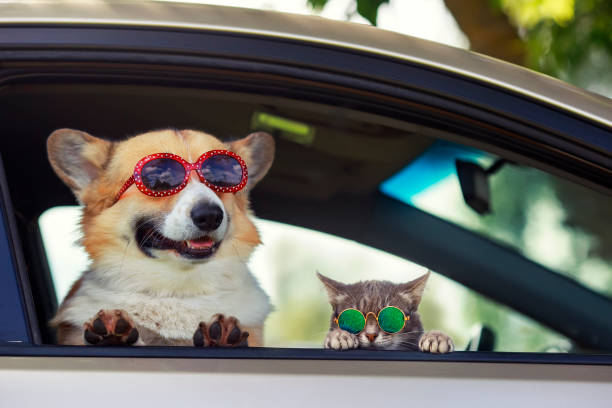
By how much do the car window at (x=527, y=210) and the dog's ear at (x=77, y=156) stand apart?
3.32 ft

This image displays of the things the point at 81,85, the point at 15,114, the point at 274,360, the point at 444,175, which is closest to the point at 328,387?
the point at 274,360

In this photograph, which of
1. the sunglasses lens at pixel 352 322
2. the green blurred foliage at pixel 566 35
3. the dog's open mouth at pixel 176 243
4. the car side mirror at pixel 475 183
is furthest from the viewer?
the green blurred foliage at pixel 566 35

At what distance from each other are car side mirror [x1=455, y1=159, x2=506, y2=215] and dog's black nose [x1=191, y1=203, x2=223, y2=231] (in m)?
0.95

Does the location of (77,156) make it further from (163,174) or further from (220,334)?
(220,334)

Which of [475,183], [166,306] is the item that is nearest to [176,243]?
[166,306]

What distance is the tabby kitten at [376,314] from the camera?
4.79 feet

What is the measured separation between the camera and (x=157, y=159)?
1567 millimetres

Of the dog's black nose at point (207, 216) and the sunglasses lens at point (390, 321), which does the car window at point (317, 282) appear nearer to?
the sunglasses lens at point (390, 321)

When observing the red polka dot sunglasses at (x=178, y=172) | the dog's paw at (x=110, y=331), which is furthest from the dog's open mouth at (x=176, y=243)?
the dog's paw at (x=110, y=331)

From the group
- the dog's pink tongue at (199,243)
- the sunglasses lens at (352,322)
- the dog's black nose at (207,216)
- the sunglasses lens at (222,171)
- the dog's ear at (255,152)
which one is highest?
the dog's ear at (255,152)

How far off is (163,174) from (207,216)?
0.15 m

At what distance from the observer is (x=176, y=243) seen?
167cm

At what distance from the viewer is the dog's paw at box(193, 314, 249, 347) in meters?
1.49

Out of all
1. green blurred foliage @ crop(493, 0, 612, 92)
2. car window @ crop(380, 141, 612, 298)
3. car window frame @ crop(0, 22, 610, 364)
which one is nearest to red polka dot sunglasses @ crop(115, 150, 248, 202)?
car window frame @ crop(0, 22, 610, 364)
